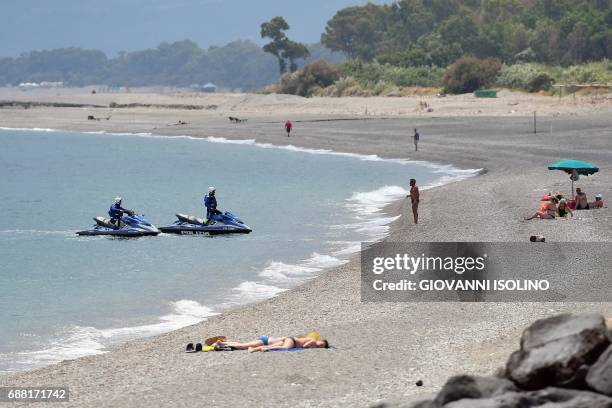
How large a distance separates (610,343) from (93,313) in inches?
657

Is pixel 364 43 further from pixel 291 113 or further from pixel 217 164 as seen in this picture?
pixel 217 164

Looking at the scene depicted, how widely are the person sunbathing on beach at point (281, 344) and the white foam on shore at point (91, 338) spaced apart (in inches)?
156

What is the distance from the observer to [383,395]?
51.8 ft

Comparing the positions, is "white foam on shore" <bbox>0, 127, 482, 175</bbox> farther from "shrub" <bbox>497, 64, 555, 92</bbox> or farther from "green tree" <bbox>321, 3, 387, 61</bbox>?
"green tree" <bbox>321, 3, 387, 61</bbox>

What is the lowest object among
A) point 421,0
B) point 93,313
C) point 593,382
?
point 93,313

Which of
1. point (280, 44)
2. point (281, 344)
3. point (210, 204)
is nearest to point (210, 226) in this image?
point (210, 204)

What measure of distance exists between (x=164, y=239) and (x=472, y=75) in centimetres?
6690

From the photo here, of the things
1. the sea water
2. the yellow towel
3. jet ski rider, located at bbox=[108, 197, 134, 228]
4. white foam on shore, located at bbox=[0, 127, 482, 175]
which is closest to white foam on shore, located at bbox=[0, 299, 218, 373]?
the sea water

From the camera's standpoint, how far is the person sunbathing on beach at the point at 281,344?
1919 centimetres

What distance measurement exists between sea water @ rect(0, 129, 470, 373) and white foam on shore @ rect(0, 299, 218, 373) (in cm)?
4

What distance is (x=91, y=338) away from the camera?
77.9ft

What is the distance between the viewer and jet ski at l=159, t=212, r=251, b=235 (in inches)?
1533

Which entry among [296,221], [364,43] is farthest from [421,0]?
[296,221]

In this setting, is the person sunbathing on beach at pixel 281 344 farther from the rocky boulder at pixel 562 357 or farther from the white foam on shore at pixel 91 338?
the rocky boulder at pixel 562 357
